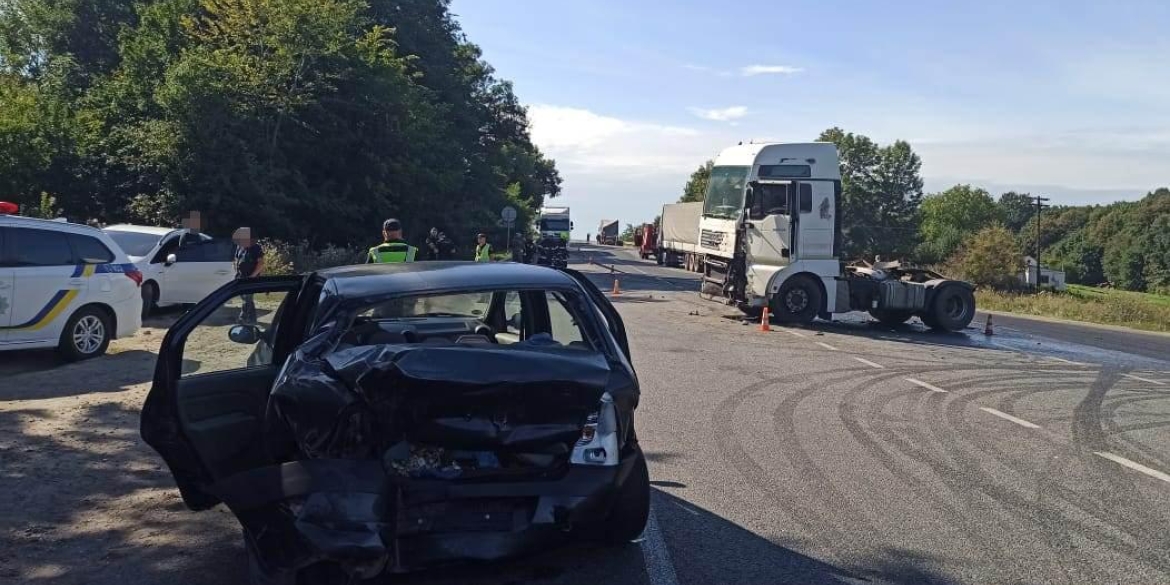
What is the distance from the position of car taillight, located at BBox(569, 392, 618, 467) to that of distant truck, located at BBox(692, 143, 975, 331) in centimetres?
1482

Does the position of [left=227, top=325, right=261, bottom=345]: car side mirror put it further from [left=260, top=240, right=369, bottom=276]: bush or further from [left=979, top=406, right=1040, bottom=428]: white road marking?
[left=260, top=240, right=369, bottom=276]: bush

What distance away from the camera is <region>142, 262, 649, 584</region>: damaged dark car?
4.42m

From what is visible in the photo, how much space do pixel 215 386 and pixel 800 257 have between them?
1509 centimetres

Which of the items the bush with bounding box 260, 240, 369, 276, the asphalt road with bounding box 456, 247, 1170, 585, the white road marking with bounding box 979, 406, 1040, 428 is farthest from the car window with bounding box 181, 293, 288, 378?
the bush with bounding box 260, 240, 369, 276

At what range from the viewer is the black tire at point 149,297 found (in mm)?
17000

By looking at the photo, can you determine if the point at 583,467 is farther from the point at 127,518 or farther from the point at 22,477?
the point at 22,477

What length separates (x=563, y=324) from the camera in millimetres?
5840

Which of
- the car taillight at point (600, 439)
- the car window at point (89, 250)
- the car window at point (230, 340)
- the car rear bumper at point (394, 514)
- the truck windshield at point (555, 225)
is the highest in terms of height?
the truck windshield at point (555, 225)

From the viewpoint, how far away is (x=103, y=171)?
25953 mm

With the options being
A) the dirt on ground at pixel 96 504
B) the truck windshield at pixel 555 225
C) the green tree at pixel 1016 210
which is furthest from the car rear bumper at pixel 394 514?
the green tree at pixel 1016 210

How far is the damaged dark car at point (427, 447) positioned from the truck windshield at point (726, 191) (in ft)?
49.8

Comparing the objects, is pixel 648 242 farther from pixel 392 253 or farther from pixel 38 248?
pixel 392 253

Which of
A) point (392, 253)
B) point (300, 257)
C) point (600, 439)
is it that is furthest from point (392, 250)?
point (300, 257)

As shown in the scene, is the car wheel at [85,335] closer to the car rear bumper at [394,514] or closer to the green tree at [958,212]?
the car rear bumper at [394,514]
